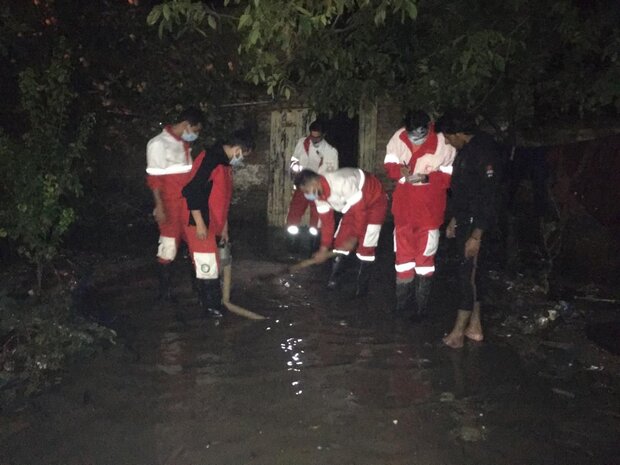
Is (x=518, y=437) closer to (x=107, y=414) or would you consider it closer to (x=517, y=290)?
(x=107, y=414)

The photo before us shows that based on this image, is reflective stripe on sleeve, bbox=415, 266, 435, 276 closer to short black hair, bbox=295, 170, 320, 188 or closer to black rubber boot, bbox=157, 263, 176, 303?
short black hair, bbox=295, 170, 320, 188

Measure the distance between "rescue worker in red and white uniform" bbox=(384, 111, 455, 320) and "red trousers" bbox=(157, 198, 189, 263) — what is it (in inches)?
75.2

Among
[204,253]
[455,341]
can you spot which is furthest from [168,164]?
[455,341]

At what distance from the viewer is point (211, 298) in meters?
5.74

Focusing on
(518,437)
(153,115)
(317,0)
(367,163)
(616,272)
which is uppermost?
(317,0)

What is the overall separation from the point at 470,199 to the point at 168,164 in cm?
264

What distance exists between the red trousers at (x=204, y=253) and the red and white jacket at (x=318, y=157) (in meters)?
2.48

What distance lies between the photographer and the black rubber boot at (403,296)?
Result: 5742 mm

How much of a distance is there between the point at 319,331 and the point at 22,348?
7.60ft

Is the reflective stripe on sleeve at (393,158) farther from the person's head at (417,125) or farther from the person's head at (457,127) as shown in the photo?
the person's head at (457,127)

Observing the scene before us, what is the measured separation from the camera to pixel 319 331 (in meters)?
5.52

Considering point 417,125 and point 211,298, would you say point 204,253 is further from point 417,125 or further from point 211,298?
point 417,125

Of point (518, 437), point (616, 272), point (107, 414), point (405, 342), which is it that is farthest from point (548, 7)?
point (107, 414)

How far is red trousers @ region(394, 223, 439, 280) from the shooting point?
551 centimetres
